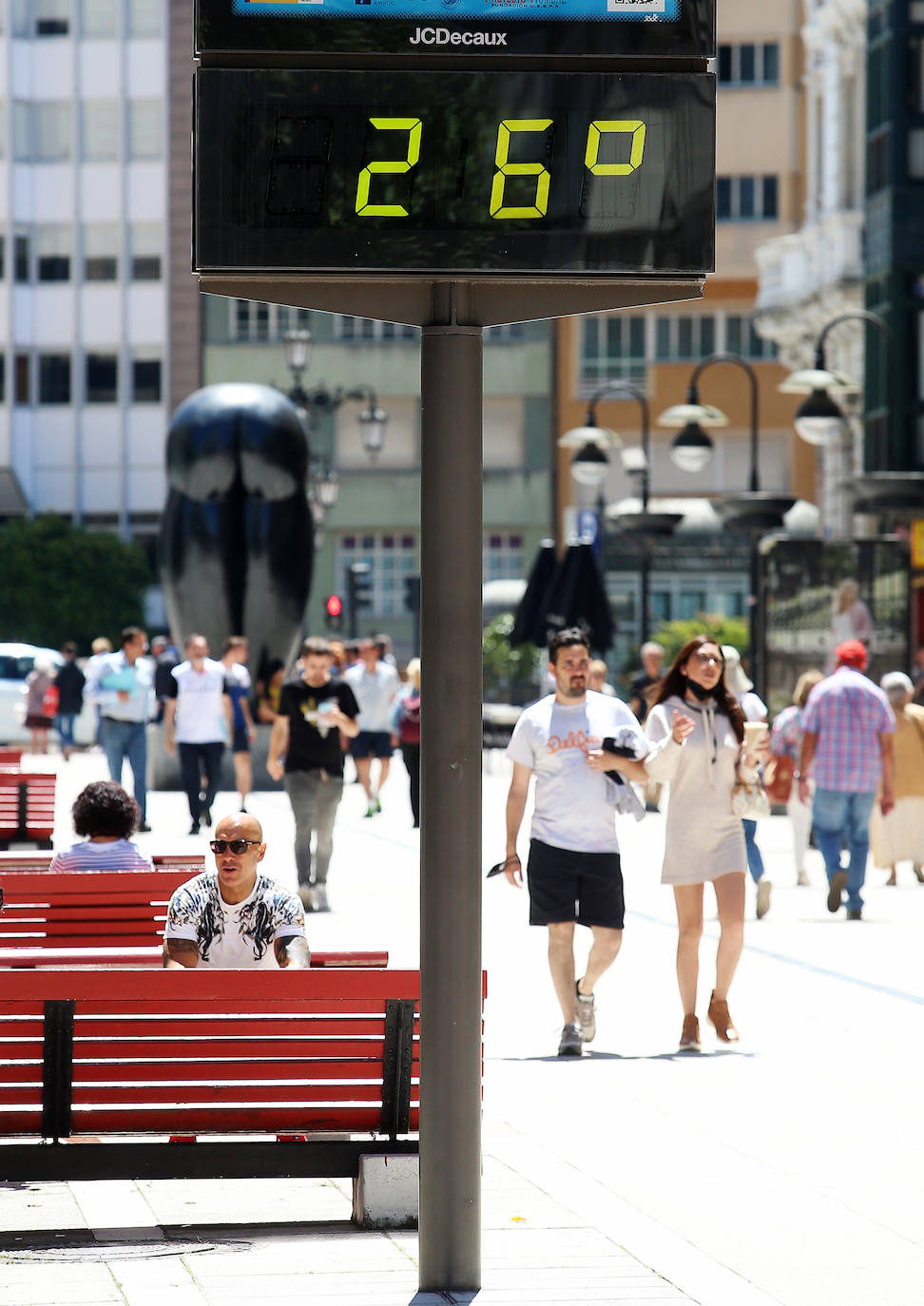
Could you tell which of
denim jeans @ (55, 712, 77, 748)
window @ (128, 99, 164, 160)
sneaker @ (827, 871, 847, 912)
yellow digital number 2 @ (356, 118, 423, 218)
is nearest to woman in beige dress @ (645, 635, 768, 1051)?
sneaker @ (827, 871, 847, 912)

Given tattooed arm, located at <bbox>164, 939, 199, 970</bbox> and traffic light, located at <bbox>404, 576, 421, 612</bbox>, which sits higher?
traffic light, located at <bbox>404, 576, 421, 612</bbox>

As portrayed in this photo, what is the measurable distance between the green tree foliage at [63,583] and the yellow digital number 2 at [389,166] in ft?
197

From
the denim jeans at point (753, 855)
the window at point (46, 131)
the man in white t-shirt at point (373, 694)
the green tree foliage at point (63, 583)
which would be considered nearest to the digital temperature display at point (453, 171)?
the denim jeans at point (753, 855)

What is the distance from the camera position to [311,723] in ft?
51.3

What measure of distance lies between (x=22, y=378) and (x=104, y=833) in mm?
63665

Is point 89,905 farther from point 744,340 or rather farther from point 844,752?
point 744,340

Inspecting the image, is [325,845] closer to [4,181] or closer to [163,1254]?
[163,1254]

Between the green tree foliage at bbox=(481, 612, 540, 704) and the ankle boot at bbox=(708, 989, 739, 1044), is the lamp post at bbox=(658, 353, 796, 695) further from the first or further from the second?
the green tree foliage at bbox=(481, 612, 540, 704)

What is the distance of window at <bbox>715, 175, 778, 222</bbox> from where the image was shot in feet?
213

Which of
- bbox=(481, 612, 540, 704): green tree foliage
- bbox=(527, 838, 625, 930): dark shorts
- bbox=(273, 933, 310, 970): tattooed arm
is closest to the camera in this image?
bbox=(273, 933, 310, 970): tattooed arm

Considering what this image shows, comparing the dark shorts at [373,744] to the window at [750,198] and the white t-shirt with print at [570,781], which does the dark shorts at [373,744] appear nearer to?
the white t-shirt with print at [570,781]

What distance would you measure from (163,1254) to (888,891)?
11925mm

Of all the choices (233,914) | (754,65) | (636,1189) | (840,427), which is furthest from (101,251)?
(636,1189)

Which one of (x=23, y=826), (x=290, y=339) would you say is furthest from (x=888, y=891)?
(x=290, y=339)
